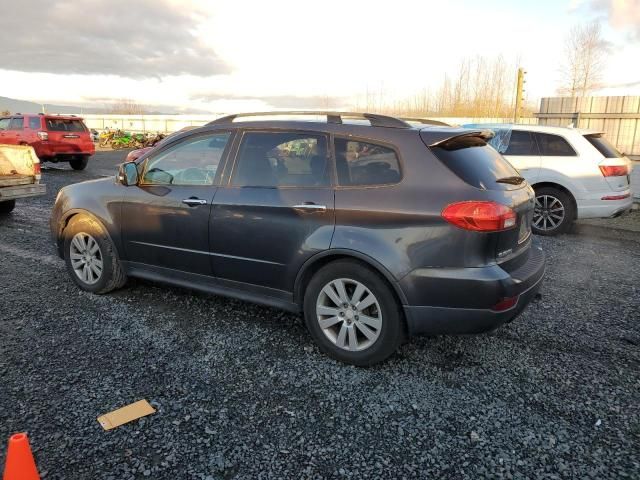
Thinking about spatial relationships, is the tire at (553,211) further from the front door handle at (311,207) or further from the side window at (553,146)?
the front door handle at (311,207)

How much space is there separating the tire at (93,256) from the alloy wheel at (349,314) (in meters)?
2.20

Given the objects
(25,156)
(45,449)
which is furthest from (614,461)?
(25,156)

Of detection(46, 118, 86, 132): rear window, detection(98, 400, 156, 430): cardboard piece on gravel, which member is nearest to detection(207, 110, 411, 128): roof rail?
detection(98, 400, 156, 430): cardboard piece on gravel

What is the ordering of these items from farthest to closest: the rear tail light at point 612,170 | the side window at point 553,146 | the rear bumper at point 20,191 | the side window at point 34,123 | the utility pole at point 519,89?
the utility pole at point 519,89, the side window at point 34,123, the rear bumper at point 20,191, the side window at point 553,146, the rear tail light at point 612,170

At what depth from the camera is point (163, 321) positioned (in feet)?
13.0

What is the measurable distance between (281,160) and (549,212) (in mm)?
5581

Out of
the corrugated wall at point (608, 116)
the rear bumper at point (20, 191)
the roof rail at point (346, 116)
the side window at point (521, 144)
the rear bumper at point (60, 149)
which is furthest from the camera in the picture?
the rear bumper at point (60, 149)

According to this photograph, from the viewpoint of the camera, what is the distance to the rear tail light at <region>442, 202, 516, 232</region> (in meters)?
2.83

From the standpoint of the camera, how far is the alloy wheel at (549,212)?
740 cm

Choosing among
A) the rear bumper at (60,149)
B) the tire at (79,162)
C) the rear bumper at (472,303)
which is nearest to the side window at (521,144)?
the rear bumper at (472,303)

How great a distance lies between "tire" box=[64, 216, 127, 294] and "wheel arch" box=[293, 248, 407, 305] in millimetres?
1969

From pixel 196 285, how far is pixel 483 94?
104 feet

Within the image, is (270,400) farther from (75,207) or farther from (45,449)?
(75,207)

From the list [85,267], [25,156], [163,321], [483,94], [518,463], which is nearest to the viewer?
[518,463]
